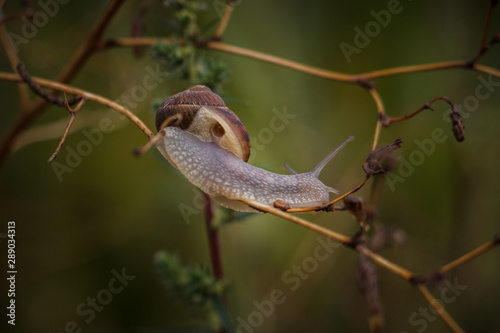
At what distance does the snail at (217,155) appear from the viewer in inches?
32.6

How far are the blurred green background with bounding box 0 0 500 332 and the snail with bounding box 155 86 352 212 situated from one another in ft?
2.95

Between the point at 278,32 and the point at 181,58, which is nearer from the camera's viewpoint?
the point at 181,58

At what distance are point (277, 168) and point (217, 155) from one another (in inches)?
34.6

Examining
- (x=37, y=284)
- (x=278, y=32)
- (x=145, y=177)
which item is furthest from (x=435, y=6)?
(x=37, y=284)

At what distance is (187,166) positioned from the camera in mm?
843

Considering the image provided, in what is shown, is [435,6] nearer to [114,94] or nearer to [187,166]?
[114,94]

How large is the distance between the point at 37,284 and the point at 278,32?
63.1 inches

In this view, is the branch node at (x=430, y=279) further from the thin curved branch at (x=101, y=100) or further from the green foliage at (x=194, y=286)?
the thin curved branch at (x=101, y=100)

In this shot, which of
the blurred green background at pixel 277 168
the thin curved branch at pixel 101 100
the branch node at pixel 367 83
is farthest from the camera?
the blurred green background at pixel 277 168

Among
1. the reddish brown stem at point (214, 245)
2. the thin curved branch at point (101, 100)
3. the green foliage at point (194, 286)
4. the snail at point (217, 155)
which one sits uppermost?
the thin curved branch at point (101, 100)

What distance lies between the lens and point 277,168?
174 cm

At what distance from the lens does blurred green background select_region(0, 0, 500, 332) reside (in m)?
1.83

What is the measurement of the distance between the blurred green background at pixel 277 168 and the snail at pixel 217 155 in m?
0.90

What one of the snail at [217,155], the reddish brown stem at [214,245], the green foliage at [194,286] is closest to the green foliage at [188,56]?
the snail at [217,155]
